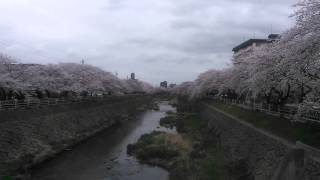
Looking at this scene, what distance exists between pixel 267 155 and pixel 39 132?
19.1 m

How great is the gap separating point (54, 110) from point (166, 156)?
1343 cm

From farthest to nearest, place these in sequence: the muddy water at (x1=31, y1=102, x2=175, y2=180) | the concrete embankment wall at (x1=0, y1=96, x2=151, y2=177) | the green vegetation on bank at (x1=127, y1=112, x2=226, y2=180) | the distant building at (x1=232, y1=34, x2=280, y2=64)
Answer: the distant building at (x1=232, y1=34, x2=280, y2=64) < the concrete embankment wall at (x1=0, y1=96, x2=151, y2=177) < the muddy water at (x1=31, y1=102, x2=175, y2=180) < the green vegetation on bank at (x1=127, y1=112, x2=226, y2=180)

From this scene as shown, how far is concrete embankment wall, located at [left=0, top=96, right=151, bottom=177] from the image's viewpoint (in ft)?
85.8

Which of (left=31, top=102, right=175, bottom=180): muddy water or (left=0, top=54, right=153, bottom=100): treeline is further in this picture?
(left=0, top=54, right=153, bottom=100): treeline

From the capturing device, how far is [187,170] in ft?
81.4

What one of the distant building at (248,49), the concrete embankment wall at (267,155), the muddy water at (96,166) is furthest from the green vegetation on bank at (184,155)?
the distant building at (248,49)

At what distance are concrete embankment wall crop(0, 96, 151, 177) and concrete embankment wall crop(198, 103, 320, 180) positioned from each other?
1191 centimetres

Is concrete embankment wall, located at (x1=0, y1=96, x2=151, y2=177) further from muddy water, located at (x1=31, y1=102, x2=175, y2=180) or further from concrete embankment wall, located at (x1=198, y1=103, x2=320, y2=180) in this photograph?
concrete embankment wall, located at (x1=198, y1=103, x2=320, y2=180)

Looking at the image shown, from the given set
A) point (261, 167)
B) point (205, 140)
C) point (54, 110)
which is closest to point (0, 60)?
point (54, 110)

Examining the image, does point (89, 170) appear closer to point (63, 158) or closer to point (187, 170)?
point (63, 158)

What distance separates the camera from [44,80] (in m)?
50.3

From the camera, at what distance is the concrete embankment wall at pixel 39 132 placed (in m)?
26.2

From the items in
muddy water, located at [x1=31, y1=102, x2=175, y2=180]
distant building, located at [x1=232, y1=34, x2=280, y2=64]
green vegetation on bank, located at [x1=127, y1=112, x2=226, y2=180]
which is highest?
distant building, located at [x1=232, y1=34, x2=280, y2=64]

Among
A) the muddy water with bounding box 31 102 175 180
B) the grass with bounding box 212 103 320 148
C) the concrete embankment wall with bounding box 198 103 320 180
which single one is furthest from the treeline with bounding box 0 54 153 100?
the grass with bounding box 212 103 320 148
